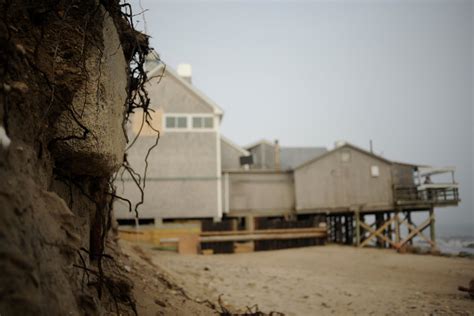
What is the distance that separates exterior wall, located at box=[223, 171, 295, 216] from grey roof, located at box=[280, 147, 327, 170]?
1187 cm

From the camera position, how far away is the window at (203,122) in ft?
62.0

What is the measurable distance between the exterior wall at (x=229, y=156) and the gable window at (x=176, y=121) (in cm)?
452

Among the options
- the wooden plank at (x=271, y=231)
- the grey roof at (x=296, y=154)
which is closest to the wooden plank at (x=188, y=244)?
the wooden plank at (x=271, y=231)

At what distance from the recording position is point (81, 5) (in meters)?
2.24

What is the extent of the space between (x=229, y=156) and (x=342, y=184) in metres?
7.67

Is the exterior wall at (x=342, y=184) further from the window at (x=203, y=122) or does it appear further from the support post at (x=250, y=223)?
the window at (x=203, y=122)

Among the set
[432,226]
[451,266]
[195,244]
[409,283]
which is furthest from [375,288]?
[432,226]

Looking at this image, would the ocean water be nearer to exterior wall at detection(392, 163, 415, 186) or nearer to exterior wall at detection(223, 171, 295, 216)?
exterior wall at detection(392, 163, 415, 186)

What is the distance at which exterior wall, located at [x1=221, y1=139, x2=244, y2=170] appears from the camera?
73.5 feet

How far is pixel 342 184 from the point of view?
63.7ft

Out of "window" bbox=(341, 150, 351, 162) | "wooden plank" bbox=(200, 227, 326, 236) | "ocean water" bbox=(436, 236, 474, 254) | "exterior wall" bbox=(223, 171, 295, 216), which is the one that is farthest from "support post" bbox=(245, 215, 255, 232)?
"ocean water" bbox=(436, 236, 474, 254)

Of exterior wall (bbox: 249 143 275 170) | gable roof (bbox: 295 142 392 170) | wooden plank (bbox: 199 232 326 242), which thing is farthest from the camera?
exterior wall (bbox: 249 143 275 170)

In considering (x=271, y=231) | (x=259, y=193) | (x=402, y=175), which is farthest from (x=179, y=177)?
(x=402, y=175)

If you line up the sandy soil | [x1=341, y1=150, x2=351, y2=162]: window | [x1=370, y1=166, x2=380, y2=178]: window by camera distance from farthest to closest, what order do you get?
[x1=341, y1=150, x2=351, y2=162]: window → [x1=370, y1=166, x2=380, y2=178]: window → the sandy soil
